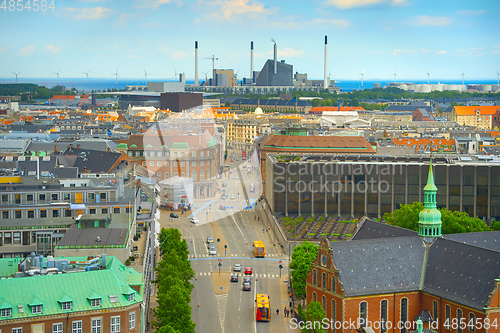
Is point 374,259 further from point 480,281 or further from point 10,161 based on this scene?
point 10,161

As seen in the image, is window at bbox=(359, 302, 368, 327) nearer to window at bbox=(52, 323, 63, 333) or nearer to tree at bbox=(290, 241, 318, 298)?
tree at bbox=(290, 241, 318, 298)

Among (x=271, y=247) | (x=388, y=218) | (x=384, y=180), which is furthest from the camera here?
(x=384, y=180)

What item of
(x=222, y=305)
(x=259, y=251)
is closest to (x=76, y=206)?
(x=222, y=305)

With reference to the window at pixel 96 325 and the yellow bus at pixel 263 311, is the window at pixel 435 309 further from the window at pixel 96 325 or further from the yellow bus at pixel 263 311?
the window at pixel 96 325

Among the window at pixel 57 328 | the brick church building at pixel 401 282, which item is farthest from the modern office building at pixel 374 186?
the window at pixel 57 328

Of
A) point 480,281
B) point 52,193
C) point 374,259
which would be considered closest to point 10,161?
point 52,193

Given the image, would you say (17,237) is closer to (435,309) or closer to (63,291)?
(63,291)
